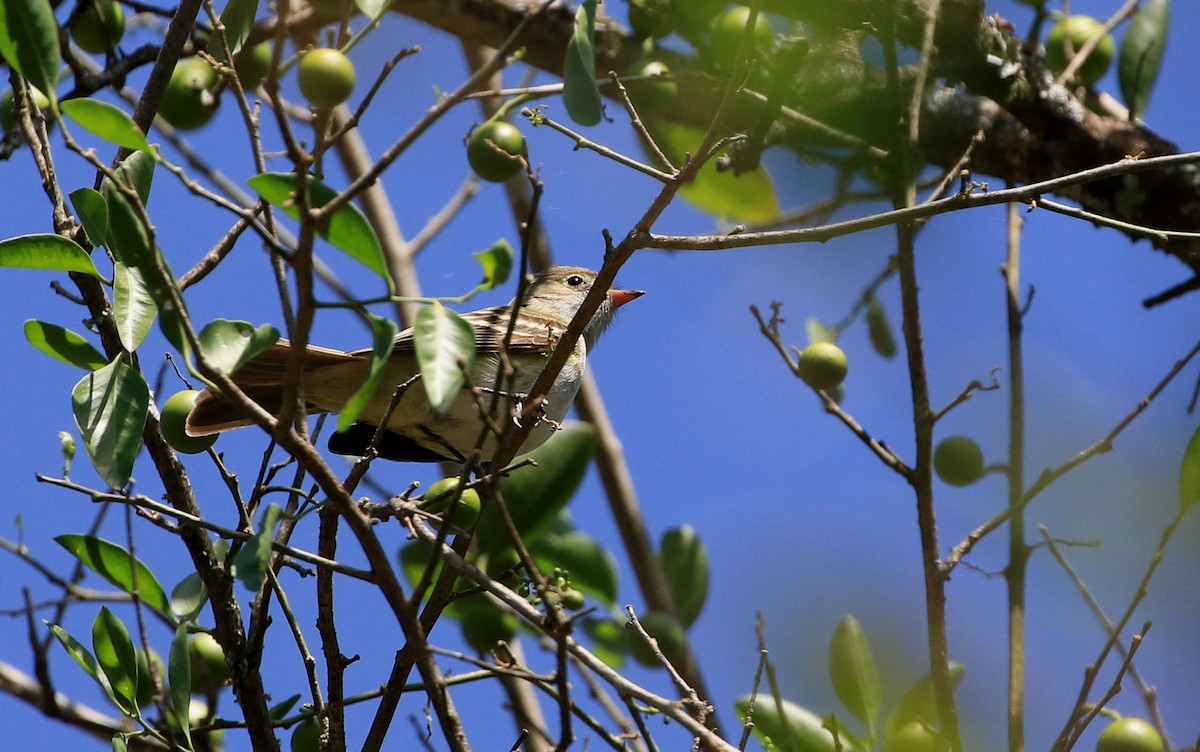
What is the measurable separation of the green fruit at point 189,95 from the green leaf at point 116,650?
1677 millimetres

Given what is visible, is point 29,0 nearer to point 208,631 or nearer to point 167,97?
point 208,631

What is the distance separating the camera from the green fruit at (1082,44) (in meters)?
4.99

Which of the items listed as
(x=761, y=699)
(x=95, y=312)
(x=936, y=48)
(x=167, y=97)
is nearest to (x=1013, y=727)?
(x=761, y=699)

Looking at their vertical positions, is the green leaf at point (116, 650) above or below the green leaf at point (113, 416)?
below

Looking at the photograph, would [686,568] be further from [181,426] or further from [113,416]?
[113,416]

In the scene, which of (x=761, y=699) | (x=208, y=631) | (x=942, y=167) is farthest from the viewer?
(x=942, y=167)

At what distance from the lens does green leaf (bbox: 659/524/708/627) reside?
5023mm

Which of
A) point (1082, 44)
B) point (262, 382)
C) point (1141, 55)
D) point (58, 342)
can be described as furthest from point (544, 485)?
point (1082, 44)

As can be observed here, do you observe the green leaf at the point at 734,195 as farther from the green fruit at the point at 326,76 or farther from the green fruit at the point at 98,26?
the green fruit at the point at 326,76

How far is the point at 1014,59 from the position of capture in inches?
183

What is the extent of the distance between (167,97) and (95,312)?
1.13 metres

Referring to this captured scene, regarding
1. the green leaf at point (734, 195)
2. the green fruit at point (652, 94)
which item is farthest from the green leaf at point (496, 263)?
the green leaf at point (734, 195)

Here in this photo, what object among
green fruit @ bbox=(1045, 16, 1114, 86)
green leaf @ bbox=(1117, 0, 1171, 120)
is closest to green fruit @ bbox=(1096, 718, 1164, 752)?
green leaf @ bbox=(1117, 0, 1171, 120)

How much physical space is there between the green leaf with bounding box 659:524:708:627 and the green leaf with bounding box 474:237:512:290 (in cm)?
227
